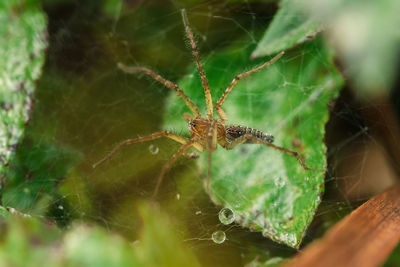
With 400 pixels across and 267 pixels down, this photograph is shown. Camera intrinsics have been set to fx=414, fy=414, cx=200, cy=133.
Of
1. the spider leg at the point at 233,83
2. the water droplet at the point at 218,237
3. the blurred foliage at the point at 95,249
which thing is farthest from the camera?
the spider leg at the point at 233,83

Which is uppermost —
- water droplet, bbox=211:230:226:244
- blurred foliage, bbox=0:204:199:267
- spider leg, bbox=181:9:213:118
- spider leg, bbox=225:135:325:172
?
spider leg, bbox=181:9:213:118

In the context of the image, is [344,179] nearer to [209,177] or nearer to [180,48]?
[209,177]

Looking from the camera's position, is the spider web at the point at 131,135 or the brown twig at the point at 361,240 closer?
the brown twig at the point at 361,240

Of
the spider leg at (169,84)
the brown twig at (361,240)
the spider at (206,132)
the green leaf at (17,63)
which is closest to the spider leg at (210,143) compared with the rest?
the spider at (206,132)

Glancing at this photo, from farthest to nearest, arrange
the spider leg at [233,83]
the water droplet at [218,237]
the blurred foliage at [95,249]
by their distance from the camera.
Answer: the spider leg at [233,83]
the water droplet at [218,237]
the blurred foliage at [95,249]

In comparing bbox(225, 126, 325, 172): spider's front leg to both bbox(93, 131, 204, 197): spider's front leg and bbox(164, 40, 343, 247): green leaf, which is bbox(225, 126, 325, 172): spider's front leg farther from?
bbox(93, 131, 204, 197): spider's front leg

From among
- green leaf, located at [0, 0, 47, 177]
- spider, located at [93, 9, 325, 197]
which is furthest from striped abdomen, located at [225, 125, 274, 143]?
green leaf, located at [0, 0, 47, 177]

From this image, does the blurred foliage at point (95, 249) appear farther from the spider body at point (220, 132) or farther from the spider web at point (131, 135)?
the spider body at point (220, 132)
